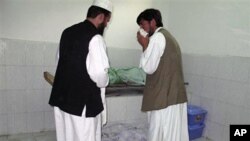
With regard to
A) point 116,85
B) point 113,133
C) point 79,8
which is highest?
point 79,8

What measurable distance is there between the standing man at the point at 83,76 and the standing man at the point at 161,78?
Result: 0.46 metres

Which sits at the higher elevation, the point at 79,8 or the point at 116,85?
the point at 79,8

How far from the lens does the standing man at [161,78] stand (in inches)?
86.4

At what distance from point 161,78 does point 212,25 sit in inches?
49.6

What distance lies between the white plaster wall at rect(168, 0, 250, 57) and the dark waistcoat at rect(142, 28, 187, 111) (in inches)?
37.4

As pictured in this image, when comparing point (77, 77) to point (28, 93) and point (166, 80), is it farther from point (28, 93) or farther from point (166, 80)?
point (28, 93)

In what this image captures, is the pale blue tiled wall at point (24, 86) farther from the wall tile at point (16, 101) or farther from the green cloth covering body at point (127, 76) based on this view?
the green cloth covering body at point (127, 76)

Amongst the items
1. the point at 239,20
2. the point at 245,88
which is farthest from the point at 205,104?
the point at 239,20

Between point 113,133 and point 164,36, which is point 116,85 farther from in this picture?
point 164,36

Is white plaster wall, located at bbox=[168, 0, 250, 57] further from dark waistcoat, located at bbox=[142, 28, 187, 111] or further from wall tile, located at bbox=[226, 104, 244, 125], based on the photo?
dark waistcoat, located at bbox=[142, 28, 187, 111]

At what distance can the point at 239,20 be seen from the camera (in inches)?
111

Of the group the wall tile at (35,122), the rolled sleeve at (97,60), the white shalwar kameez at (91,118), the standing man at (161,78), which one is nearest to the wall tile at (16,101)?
the wall tile at (35,122)

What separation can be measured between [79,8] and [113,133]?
1.51 meters

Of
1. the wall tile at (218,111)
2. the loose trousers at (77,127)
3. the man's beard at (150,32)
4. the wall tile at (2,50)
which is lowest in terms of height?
the wall tile at (218,111)
